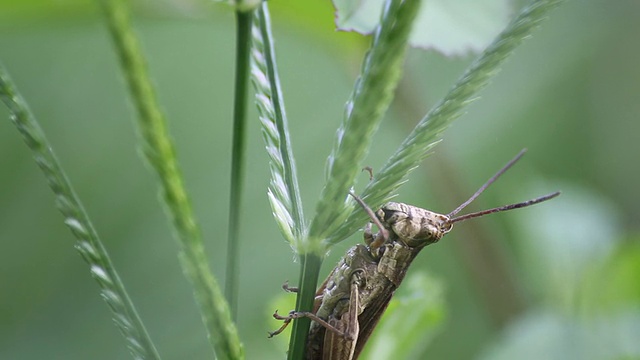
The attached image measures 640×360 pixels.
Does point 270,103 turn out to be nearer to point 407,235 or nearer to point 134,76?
point 134,76

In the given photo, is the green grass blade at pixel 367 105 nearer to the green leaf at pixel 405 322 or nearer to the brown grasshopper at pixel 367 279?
the brown grasshopper at pixel 367 279

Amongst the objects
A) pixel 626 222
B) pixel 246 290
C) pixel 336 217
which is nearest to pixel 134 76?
pixel 336 217

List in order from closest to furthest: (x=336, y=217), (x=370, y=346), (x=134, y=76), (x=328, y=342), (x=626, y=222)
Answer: (x=134, y=76) → (x=336, y=217) → (x=328, y=342) → (x=370, y=346) → (x=626, y=222)

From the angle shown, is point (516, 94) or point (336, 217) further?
point (516, 94)

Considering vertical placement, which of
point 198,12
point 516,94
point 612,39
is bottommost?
point 198,12

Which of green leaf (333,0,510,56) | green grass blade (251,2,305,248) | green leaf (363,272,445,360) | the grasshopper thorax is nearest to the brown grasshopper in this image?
the grasshopper thorax
